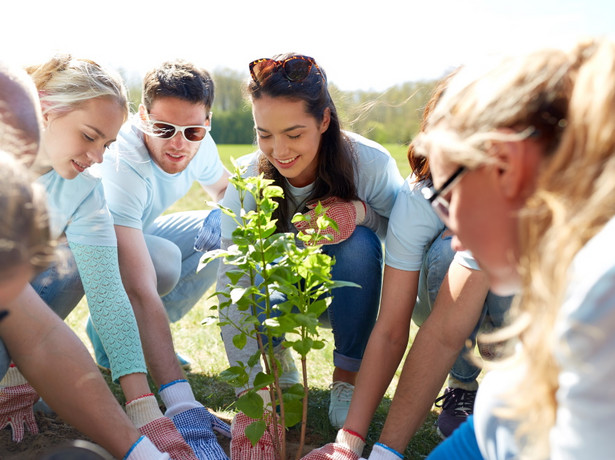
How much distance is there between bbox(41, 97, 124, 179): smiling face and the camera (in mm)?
2541

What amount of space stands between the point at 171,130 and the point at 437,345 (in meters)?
1.58

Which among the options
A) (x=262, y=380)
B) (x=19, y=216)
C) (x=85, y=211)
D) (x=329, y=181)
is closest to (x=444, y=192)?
(x=19, y=216)

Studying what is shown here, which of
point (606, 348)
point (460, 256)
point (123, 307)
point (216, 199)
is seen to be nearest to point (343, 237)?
point (460, 256)

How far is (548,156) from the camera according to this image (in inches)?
46.1

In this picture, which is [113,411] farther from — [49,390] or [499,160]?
[499,160]

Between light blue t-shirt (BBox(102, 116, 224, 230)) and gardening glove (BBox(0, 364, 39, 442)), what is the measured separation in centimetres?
76

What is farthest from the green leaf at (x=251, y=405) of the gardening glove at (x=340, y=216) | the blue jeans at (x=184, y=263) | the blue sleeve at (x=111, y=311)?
the blue jeans at (x=184, y=263)

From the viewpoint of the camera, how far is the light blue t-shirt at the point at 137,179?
2.93 meters

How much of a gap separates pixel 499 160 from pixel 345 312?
5.33 ft

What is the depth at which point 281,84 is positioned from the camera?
2.67 metres

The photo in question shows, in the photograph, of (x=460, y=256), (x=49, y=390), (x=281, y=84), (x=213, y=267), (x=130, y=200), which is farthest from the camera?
(x=213, y=267)

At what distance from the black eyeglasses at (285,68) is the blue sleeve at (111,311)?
3.12 ft

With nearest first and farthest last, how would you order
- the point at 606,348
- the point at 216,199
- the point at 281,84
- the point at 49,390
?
the point at 606,348, the point at 49,390, the point at 281,84, the point at 216,199

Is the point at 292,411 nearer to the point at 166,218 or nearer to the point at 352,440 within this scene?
the point at 352,440
